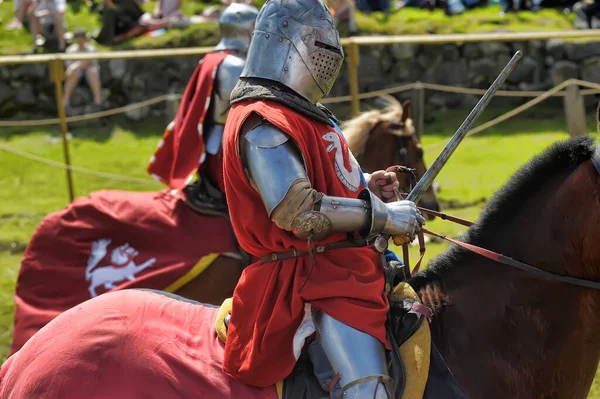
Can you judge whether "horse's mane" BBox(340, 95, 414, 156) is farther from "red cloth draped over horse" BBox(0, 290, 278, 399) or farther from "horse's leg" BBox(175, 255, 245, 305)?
"red cloth draped over horse" BBox(0, 290, 278, 399)

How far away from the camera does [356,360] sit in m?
2.87

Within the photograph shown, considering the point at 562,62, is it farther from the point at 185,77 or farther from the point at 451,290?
the point at 451,290

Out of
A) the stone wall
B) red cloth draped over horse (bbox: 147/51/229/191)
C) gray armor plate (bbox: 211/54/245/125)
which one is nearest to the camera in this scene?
gray armor plate (bbox: 211/54/245/125)

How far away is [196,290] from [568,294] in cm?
287

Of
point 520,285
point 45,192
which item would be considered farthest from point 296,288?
point 45,192

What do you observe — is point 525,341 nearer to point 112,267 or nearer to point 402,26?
point 112,267

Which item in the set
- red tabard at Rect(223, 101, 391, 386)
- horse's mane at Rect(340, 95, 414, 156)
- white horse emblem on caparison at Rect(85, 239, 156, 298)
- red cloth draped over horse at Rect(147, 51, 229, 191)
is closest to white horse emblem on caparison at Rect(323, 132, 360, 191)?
red tabard at Rect(223, 101, 391, 386)

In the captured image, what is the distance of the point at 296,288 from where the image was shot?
2986mm

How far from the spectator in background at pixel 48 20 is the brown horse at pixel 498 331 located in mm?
11208

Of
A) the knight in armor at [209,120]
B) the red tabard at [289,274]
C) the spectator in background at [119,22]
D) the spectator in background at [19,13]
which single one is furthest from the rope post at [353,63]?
the spectator in background at [19,13]

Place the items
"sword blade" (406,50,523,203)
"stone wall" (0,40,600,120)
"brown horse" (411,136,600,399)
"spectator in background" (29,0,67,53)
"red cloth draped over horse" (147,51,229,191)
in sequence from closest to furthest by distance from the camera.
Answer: "brown horse" (411,136,600,399), "sword blade" (406,50,523,203), "red cloth draped over horse" (147,51,229,191), "stone wall" (0,40,600,120), "spectator in background" (29,0,67,53)

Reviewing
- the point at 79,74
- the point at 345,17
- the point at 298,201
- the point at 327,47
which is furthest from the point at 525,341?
the point at 79,74

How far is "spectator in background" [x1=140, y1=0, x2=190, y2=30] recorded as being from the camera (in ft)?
47.5

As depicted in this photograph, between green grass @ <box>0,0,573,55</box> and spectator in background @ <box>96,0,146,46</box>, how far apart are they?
212 millimetres
